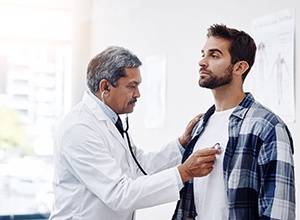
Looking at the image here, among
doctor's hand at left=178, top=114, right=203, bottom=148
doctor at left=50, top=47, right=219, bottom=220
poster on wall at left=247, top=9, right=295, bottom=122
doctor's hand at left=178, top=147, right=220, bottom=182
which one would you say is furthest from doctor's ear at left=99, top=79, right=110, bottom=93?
poster on wall at left=247, top=9, right=295, bottom=122

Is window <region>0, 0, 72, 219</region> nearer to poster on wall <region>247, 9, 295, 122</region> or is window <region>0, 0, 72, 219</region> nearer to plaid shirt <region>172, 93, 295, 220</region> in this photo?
poster on wall <region>247, 9, 295, 122</region>

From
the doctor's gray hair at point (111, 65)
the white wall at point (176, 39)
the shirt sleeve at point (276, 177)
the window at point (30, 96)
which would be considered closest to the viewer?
the shirt sleeve at point (276, 177)

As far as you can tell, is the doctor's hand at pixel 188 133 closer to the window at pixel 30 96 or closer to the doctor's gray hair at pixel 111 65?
the doctor's gray hair at pixel 111 65

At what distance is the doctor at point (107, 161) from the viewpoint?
5.87 ft

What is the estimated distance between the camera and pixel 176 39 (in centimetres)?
304

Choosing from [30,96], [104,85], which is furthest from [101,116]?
[30,96]

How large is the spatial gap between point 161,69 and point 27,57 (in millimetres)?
1701

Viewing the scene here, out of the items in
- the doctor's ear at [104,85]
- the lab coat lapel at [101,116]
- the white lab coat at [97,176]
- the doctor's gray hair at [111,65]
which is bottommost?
the white lab coat at [97,176]

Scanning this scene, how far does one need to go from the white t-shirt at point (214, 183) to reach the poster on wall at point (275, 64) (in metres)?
0.41

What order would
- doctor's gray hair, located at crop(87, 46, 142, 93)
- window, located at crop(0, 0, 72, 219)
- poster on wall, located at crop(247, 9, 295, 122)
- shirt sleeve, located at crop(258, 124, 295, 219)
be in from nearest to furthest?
shirt sleeve, located at crop(258, 124, 295, 219) → doctor's gray hair, located at crop(87, 46, 142, 93) → poster on wall, located at crop(247, 9, 295, 122) → window, located at crop(0, 0, 72, 219)

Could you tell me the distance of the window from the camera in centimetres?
439

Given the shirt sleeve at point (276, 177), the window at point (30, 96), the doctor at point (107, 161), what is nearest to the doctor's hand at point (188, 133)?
the doctor at point (107, 161)

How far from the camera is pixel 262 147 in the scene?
1.59m

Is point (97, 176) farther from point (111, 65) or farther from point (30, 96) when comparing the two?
point (30, 96)
